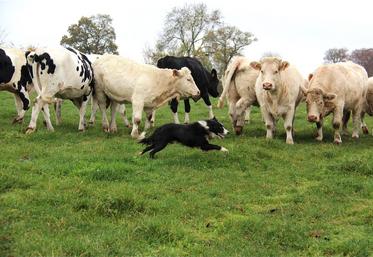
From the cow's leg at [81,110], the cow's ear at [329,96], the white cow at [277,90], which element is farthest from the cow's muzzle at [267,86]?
the cow's leg at [81,110]

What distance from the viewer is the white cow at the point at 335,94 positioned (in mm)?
12023

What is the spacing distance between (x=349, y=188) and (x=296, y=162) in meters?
2.12

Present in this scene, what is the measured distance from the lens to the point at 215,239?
18.5 feet

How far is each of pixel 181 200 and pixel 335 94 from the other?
6581 millimetres

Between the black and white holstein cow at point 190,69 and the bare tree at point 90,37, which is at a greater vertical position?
the bare tree at point 90,37

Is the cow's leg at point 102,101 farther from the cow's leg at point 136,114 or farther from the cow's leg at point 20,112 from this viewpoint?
the cow's leg at point 20,112

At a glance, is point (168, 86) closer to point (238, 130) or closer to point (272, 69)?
point (238, 130)

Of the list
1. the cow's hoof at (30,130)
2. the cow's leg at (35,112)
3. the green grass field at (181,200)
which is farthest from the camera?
the cow's leg at (35,112)

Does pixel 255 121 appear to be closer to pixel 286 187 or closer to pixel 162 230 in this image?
pixel 286 187

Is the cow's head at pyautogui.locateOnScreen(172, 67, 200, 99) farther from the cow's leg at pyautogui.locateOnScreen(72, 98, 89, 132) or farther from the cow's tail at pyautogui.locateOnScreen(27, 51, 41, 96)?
the cow's tail at pyautogui.locateOnScreen(27, 51, 41, 96)

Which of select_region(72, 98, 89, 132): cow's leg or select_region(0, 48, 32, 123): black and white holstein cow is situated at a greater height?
select_region(0, 48, 32, 123): black and white holstein cow

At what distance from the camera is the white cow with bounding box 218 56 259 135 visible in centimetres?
1341

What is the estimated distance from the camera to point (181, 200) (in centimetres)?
699

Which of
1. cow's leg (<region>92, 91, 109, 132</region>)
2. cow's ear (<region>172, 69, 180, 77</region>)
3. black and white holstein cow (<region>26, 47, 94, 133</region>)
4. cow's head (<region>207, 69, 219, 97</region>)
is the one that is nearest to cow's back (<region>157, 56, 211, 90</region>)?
cow's head (<region>207, 69, 219, 97</region>)
